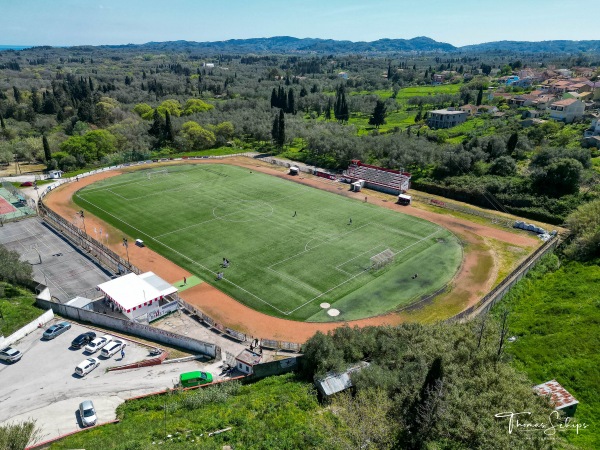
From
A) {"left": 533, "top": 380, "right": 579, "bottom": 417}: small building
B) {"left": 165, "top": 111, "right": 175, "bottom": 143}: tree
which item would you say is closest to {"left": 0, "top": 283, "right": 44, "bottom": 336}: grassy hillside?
{"left": 533, "top": 380, "right": 579, "bottom": 417}: small building

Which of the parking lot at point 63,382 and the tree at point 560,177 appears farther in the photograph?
the tree at point 560,177

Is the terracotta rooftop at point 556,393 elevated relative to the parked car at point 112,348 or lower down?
elevated

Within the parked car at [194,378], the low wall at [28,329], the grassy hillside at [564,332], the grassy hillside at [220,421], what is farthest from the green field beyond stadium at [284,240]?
the low wall at [28,329]

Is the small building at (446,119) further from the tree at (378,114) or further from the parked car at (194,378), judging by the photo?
the parked car at (194,378)

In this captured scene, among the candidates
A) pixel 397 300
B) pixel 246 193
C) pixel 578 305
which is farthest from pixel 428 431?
pixel 246 193

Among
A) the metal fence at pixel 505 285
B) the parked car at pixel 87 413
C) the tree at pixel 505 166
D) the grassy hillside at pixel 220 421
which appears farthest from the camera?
the tree at pixel 505 166

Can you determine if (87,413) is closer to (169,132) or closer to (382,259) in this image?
(382,259)

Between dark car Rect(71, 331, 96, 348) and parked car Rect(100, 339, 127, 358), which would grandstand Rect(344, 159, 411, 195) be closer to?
parked car Rect(100, 339, 127, 358)
